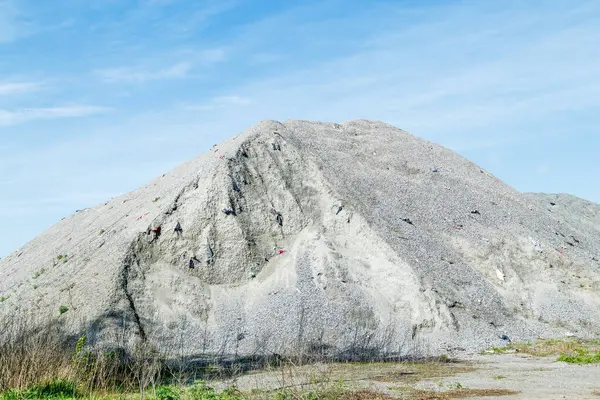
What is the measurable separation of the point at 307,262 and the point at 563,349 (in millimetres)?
12004

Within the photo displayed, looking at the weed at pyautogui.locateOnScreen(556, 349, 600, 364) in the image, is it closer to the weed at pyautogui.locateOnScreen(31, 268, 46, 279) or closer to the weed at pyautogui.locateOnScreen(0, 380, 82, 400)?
the weed at pyautogui.locateOnScreen(0, 380, 82, 400)

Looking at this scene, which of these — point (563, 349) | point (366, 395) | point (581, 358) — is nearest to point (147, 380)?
point (366, 395)

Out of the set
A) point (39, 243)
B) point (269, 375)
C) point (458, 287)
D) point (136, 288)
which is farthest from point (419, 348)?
point (39, 243)

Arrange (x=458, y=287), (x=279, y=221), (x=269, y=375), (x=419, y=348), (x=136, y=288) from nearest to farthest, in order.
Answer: (x=269, y=375) < (x=419, y=348) < (x=136, y=288) < (x=458, y=287) < (x=279, y=221)

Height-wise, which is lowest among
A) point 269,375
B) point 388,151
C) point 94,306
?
point 269,375

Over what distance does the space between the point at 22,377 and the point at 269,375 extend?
758 cm

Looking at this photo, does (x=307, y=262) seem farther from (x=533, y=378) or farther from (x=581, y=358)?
(x=533, y=378)

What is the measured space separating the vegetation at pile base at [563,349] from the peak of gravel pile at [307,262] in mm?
1129

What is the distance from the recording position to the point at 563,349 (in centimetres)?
2744

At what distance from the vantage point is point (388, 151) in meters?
44.7

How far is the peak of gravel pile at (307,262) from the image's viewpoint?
28.7m

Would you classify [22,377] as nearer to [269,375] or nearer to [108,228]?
[269,375]

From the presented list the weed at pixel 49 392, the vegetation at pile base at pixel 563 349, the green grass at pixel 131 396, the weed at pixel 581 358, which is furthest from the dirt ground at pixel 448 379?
the weed at pixel 49 392

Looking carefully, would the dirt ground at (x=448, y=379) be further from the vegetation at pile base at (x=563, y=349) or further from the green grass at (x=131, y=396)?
the green grass at (x=131, y=396)
